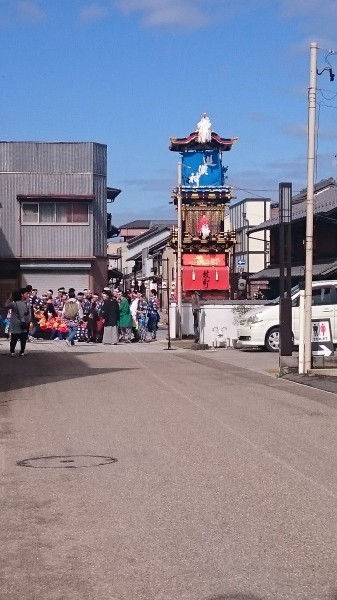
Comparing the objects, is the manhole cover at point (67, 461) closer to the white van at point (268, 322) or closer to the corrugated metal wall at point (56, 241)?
the white van at point (268, 322)

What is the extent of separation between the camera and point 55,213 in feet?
153

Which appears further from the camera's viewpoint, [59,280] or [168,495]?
[59,280]

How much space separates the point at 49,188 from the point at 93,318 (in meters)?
13.6

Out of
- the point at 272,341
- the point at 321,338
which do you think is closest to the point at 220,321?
the point at 272,341

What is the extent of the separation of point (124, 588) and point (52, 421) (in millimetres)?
7380

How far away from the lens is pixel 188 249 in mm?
55719

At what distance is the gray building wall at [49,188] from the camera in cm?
4628

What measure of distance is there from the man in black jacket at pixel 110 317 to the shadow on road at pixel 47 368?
4.93 m

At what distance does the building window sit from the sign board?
1034 inches

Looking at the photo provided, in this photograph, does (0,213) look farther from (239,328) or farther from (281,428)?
(281,428)

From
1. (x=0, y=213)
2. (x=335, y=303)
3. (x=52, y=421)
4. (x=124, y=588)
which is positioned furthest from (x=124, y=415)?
(x=0, y=213)

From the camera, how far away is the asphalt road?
581 cm

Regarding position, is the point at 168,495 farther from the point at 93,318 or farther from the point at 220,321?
the point at 93,318

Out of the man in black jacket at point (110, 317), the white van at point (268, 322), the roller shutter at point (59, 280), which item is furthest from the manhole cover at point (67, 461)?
the roller shutter at point (59, 280)
